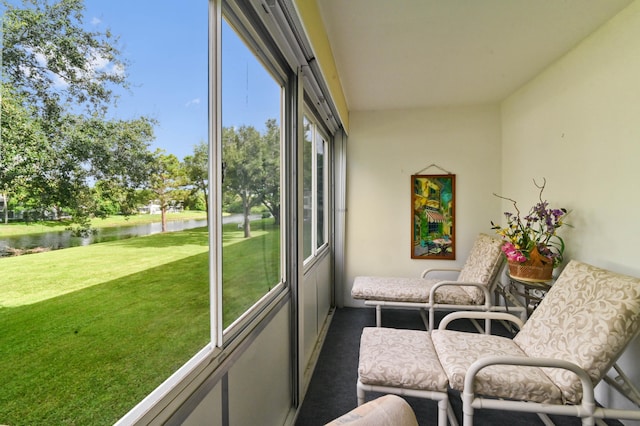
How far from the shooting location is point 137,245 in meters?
0.77

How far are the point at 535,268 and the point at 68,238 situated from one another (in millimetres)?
2805

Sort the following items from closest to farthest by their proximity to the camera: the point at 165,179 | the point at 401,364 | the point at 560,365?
the point at 165,179, the point at 560,365, the point at 401,364

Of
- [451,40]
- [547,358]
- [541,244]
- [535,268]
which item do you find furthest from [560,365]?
[451,40]

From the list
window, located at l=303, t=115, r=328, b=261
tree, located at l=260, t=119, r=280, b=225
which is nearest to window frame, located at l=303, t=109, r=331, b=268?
window, located at l=303, t=115, r=328, b=261

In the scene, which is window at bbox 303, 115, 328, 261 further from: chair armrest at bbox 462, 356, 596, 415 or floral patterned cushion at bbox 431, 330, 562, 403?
chair armrest at bbox 462, 356, 596, 415

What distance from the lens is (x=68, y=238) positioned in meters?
0.58

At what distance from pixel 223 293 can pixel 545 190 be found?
9.90 feet

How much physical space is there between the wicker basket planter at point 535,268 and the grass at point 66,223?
8.21 ft

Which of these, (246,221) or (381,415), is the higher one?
(246,221)

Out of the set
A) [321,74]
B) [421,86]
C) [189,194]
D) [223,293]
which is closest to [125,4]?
[189,194]

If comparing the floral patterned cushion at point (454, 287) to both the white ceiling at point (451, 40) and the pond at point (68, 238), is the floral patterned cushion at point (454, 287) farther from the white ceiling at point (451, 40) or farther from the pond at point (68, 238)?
the pond at point (68, 238)

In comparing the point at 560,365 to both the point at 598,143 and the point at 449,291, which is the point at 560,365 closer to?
the point at 449,291

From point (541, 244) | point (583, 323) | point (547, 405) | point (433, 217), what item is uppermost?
point (433, 217)

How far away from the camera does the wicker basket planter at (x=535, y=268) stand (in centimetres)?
222
